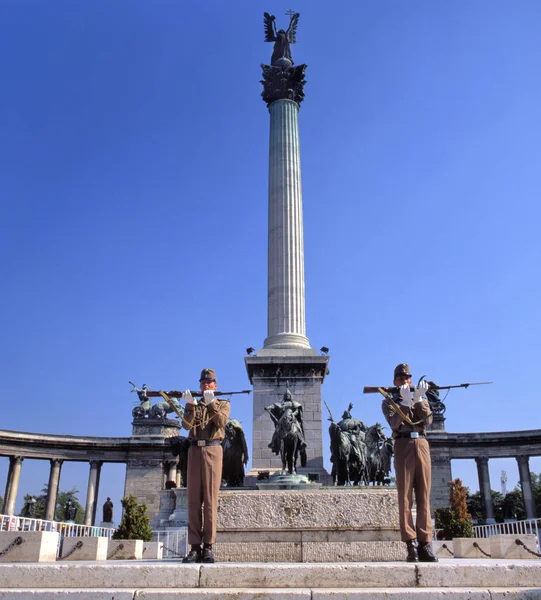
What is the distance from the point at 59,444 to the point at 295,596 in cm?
5273

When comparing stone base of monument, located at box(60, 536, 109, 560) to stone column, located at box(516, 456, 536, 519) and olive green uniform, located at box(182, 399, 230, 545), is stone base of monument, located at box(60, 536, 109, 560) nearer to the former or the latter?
olive green uniform, located at box(182, 399, 230, 545)

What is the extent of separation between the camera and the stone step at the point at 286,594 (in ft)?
18.1

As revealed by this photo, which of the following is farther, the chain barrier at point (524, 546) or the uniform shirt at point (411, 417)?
the chain barrier at point (524, 546)

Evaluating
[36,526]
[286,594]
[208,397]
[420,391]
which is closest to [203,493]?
[208,397]

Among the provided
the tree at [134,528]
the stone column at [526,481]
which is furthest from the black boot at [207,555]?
the stone column at [526,481]

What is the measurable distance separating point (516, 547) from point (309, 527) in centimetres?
792

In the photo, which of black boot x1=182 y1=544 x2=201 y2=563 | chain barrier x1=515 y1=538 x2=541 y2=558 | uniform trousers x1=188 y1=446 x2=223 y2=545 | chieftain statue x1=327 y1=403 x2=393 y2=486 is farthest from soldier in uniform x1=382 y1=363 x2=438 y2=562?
chieftain statue x1=327 y1=403 x2=393 y2=486

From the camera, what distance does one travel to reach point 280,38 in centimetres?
3772

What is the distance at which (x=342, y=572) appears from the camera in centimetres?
643

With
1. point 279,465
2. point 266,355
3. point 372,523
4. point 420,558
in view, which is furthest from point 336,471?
point 420,558

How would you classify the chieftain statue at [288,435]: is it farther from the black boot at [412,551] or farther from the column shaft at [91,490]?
the column shaft at [91,490]

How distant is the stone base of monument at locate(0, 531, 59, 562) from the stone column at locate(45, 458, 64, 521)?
41627mm

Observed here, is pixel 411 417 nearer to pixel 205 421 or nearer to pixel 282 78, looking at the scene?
pixel 205 421

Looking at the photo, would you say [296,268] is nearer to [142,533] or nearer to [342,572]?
[142,533]
